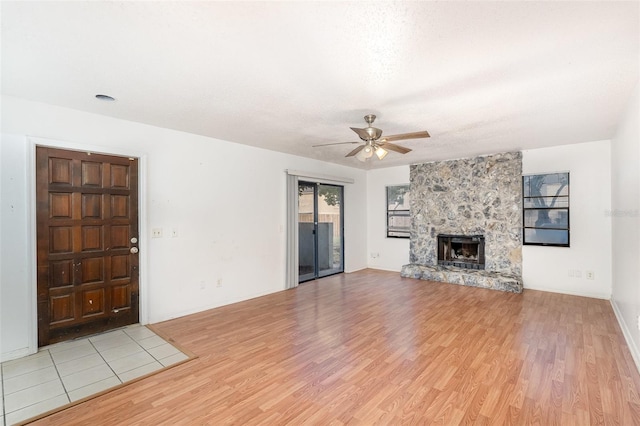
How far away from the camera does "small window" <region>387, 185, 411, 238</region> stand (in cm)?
693

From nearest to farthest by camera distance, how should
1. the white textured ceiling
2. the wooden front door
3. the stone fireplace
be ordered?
the white textured ceiling < the wooden front door < the stone fireplace

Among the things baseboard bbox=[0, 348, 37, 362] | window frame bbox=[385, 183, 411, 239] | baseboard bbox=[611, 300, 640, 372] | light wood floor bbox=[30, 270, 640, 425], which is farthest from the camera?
window frame bbox=[385, 183, 411, 239]

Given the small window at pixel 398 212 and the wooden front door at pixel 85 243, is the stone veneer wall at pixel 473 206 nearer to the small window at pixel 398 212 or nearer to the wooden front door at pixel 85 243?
the small window at pixel 398 212

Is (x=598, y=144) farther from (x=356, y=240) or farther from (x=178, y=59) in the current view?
(x=178, y=59)

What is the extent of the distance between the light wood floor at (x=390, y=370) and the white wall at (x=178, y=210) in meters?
0.54

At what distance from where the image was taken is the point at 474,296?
16.0ft

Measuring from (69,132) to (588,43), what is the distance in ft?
15.1

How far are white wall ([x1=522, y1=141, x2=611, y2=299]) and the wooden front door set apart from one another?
6354 millimetres

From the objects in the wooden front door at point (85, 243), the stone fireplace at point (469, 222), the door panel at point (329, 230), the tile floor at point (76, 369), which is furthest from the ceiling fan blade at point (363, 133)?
the stone fireplace at point (469, 222)

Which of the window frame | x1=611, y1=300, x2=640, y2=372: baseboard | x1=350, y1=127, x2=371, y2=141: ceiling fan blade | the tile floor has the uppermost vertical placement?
x1=350, y1=127, x2=371, y2=141: ceiling fan blade

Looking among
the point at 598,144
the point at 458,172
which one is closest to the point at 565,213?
the point at 598,144

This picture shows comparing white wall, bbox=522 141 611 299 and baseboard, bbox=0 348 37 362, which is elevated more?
white wall, bbox=522 141 611 299

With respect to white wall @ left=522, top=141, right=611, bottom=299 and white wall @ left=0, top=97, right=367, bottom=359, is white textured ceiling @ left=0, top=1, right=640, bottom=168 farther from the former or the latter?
white wall @ left=522, top=141, right=611, bottom=299

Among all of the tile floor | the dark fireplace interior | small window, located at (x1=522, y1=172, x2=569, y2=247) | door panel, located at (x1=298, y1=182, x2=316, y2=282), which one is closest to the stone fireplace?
the dark fireplace interior
